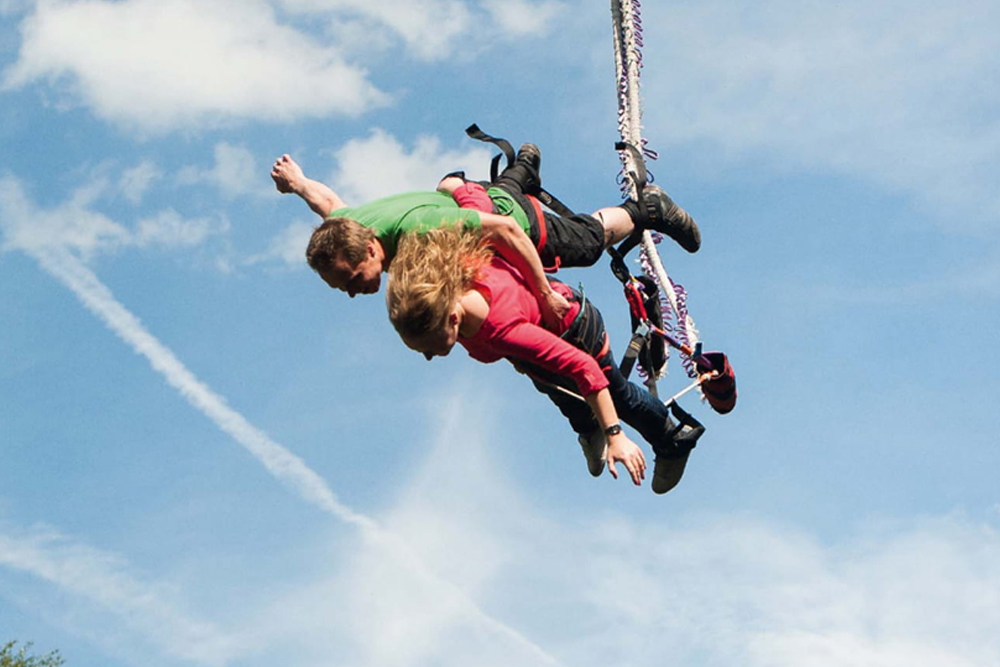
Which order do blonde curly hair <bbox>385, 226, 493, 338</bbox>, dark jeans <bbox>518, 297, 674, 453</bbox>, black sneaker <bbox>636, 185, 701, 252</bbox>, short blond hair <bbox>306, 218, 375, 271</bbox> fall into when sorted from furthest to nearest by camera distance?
black sneaker <bbox>636, 185, 701, 252</bbox>
dark jeans <bbox>518, 297, 674, 453</bbox>
short blond hair <bbox>306, 218, 375, 271</bbox>
blonde curly hair <bbox>385, 226, 493, 338</bbox>

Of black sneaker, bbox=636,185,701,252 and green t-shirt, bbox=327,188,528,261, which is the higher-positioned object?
black sneaker, bbox=636,185,701,252

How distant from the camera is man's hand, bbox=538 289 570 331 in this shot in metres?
7.38

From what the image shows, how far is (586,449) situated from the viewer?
8.55 m

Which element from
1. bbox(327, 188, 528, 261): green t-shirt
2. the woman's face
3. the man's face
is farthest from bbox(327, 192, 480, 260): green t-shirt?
the woman's face

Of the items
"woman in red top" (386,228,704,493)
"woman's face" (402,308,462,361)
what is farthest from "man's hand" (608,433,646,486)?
"woman's face" (402,308,462,361)

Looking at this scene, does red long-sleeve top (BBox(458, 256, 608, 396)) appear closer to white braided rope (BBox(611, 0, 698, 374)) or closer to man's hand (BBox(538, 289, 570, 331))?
man's hand (BBox(538, 289, 570, 331))

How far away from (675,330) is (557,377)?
3.53 ft

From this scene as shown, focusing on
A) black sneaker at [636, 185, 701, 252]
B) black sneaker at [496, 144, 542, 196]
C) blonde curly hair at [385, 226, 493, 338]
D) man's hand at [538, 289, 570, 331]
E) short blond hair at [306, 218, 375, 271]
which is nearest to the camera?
blonde curly hair at [385, 226, 493, 338]

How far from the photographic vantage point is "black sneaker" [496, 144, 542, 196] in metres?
8.20

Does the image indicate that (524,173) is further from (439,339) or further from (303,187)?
(439,339)

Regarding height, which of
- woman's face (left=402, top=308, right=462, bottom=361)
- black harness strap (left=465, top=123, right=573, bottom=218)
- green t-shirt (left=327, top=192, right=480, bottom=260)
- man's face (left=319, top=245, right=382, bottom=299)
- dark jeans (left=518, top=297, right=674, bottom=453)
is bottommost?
woman's face (left=402, top=308, right=462, bottom=361)

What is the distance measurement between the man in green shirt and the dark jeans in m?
0.30

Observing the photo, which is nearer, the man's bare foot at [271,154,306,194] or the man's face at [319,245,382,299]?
the man's face at [319,245,382,299]

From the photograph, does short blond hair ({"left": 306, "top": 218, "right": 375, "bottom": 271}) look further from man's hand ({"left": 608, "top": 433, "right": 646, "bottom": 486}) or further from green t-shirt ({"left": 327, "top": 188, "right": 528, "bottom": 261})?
man's hand ({"left": 608, "top": 433, "right": 646, "bottom": 486})
